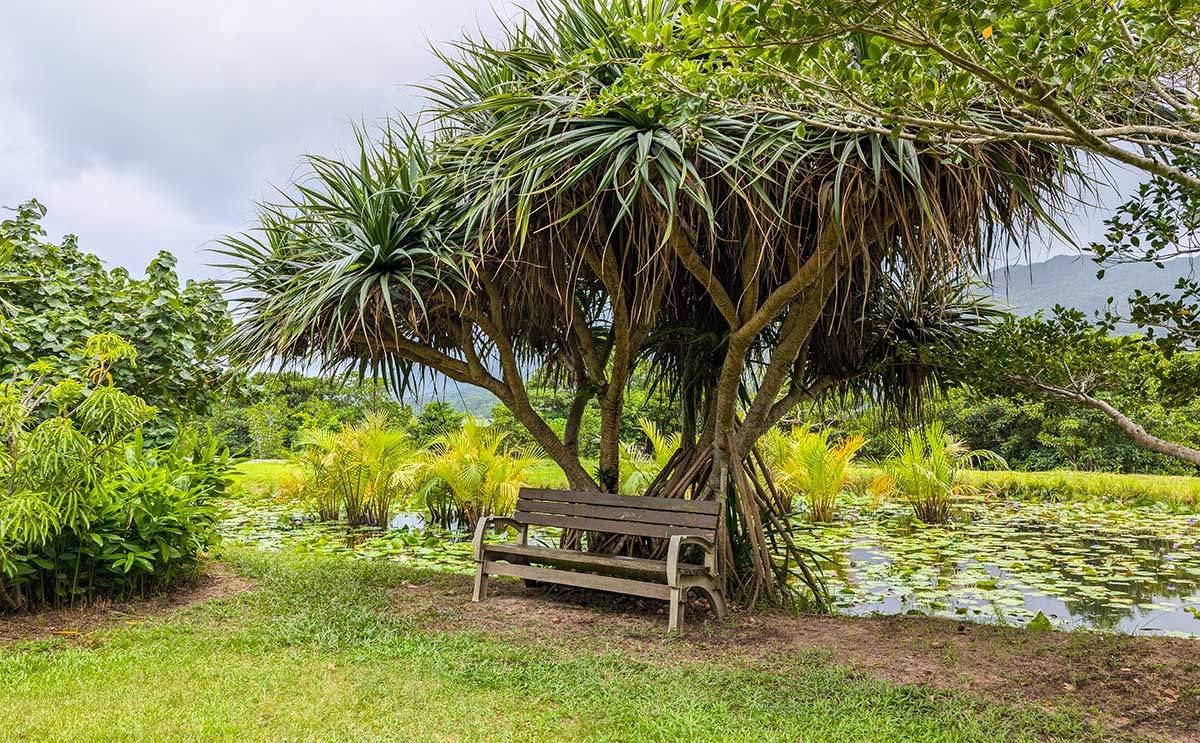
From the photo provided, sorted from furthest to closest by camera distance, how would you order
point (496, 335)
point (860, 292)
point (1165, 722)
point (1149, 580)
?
point (1149, 580) < point (860, 292) < point (496, 335) < point (1165, 722)

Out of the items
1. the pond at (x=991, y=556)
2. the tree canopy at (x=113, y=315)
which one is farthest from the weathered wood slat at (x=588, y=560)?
the tree canopy at (x=113, y=315)

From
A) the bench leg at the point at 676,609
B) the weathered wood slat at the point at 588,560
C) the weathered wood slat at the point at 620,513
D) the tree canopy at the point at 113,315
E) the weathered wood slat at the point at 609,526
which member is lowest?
the bench leg at the point at 676,609

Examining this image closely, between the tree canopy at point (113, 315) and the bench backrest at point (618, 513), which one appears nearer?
the bench backrest at point (618, 513)

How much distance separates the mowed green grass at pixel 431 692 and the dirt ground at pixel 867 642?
0.42 ft

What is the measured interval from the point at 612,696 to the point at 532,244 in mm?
2442

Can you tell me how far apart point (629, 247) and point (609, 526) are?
1.64 metres

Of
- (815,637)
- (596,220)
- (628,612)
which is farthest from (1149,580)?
(596,220)

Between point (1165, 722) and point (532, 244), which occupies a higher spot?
point (532, 244)

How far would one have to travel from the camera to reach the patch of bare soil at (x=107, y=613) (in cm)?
360

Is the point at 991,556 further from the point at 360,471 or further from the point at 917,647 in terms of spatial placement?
the point at 360,471

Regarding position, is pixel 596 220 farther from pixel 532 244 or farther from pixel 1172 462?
pixel 1172 462

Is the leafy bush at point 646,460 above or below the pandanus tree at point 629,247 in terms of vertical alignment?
below

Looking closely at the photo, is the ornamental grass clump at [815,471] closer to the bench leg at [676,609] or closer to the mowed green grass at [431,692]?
the bench leg at [676,609]

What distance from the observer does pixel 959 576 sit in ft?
19.3
